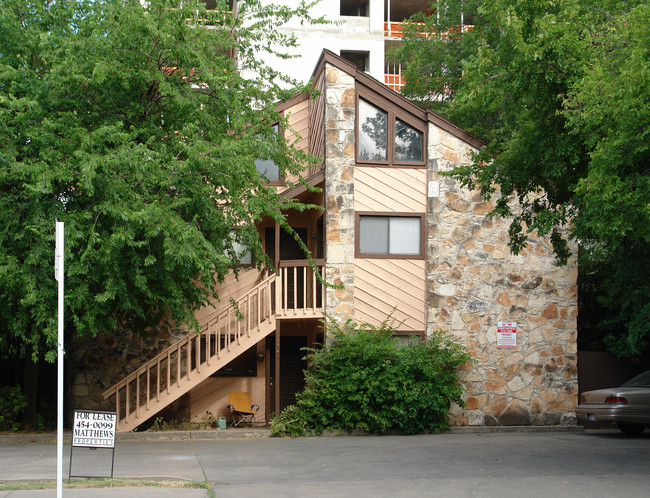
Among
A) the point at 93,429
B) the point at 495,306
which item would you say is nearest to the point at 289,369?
the point at 495,306

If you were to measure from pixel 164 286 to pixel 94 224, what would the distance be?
193 centimetres

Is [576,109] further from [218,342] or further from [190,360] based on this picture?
[190,360]

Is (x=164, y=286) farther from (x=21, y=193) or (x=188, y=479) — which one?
(x=188, y=479)

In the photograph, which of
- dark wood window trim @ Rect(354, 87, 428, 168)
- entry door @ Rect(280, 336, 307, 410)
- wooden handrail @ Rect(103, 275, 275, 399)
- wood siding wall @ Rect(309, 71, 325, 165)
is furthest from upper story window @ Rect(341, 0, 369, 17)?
wooden handrail @ Rect(103, 275, 275, 399)

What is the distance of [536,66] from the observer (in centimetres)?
1206

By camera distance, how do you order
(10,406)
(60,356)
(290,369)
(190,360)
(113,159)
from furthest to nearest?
(290,369) < (190,360) < (10,406) < (113,159) < (60,356)

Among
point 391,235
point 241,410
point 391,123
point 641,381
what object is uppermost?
point 391,123

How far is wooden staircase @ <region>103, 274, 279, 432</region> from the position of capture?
16.5 m

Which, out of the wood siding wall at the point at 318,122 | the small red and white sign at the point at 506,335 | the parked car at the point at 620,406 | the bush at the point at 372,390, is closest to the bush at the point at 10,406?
the bush at the point at 372,390

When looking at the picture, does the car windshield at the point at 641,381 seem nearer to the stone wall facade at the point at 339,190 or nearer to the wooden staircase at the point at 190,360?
the stone wall facade at the point at 339,190

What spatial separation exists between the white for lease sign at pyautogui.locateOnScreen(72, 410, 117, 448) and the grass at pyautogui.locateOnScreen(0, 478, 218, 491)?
18.4 inches

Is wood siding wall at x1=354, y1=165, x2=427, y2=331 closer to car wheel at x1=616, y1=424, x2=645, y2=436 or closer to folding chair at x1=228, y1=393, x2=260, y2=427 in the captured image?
folding chair at x1=228, y1=393, x2=260, y2=427

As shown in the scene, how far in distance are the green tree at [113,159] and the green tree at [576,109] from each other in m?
4.78

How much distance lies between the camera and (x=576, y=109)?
473 inches
